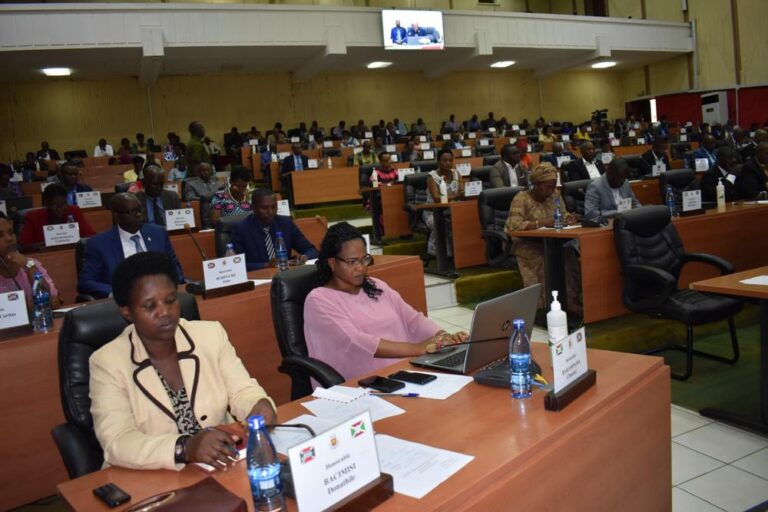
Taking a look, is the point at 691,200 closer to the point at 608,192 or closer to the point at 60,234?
the point at 608,192

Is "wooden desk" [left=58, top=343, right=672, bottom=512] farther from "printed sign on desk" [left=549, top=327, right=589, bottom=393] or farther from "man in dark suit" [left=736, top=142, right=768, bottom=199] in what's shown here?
"man in dark suit" [left=736, top=142, right=768, bottom=199]

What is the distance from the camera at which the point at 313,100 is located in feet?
53.6

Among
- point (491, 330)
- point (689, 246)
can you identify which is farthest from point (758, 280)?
point (689, 246)

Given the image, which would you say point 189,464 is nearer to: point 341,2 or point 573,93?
point 341,2

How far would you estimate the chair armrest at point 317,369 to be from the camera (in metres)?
2.14

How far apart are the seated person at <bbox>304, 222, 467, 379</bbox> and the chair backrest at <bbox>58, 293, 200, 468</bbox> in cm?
71

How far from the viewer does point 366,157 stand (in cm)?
1015

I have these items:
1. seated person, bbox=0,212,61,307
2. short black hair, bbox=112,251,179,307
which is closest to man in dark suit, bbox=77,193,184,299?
seated person, bbox=0,212,61,307

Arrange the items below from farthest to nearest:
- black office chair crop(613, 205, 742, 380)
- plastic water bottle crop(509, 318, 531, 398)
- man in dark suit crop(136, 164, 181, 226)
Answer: man in dark suit crop(136, 164, 181, 226) < black office chair crop(613, 205, 742, 380) < plastic water bottle crop(509, 318, 531, 398)

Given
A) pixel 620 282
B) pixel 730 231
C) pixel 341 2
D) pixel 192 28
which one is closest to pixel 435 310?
pixel 620 282

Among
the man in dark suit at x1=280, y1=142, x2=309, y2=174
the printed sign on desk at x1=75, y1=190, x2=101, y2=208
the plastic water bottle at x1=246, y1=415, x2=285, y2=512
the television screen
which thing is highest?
the television screen

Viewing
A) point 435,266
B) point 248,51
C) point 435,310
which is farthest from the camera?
point 248,51

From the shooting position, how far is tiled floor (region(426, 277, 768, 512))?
229cm

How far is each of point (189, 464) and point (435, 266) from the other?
5042 millimetres
